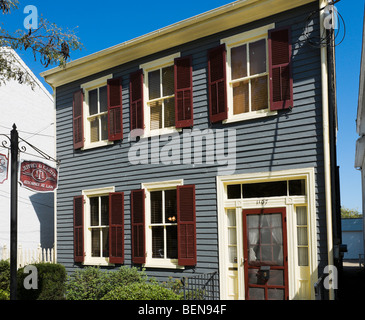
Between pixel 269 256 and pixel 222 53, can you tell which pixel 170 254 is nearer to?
pixel 269 256

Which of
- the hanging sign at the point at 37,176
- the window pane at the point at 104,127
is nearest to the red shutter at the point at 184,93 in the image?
the window pane at the point at 104,127

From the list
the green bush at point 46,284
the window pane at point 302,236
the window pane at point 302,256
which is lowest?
the green bush at point 46,284

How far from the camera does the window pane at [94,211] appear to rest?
1299 cm

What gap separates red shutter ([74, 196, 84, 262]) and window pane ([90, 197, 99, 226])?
0.26 metres

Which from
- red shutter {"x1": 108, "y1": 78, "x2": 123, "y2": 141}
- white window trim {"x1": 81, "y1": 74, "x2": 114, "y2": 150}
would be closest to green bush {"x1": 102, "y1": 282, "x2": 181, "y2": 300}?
red shutter {"x1": 108, "y1": 78, "x2": 123, "y2": 141}

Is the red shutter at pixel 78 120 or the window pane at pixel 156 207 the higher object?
the red shutter at pixel 78 120

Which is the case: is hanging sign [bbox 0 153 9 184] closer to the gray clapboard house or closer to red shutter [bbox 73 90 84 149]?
the gray clapboard house

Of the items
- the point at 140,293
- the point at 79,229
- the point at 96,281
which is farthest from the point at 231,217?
the point at 79,229

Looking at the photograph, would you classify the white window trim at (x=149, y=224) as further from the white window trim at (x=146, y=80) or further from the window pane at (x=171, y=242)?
the white window trim at (x=146, y=80)

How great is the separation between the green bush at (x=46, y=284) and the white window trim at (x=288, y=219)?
15.5 ft

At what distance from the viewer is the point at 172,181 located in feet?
36.6

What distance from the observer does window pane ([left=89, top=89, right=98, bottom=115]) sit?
13.5 meters

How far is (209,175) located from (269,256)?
2.30m
